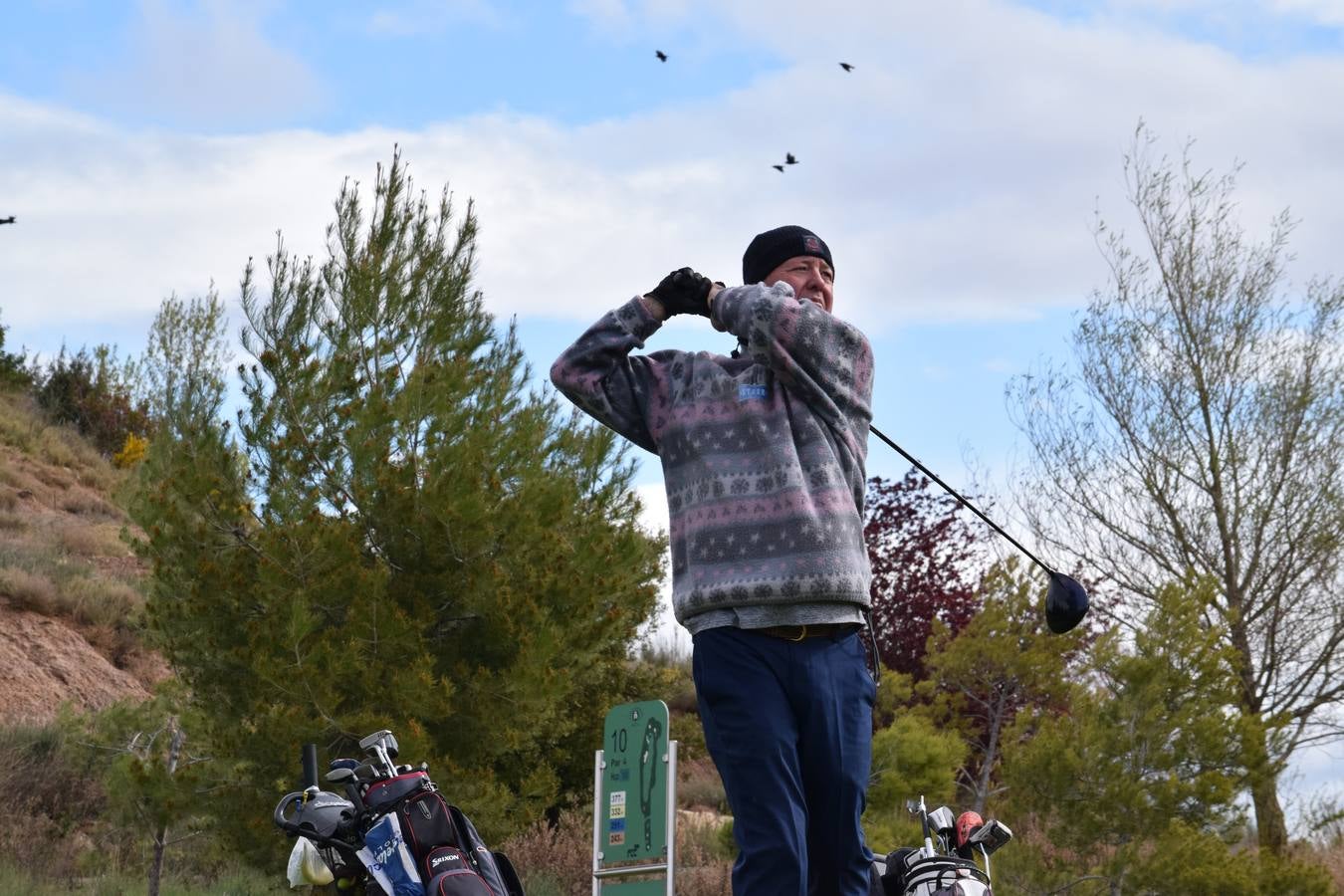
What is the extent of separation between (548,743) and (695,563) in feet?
31.5

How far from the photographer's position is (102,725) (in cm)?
1245

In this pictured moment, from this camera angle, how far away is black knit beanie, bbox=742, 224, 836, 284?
3.40 meters

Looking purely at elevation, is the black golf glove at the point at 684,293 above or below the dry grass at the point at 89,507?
below

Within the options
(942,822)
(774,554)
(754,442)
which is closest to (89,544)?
(942,822)

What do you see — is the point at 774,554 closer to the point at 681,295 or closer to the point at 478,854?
the point at 681,295

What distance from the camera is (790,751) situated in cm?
288

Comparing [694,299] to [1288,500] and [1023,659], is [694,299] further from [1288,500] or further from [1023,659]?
[1288,500]

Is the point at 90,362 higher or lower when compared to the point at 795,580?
higher

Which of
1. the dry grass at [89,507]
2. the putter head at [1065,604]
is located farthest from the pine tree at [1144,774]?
the dry grass at [89,507]

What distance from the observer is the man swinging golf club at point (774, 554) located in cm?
288

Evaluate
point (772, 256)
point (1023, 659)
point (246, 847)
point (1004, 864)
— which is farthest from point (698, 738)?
point (772, 256)

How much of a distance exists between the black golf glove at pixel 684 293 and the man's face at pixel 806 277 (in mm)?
141

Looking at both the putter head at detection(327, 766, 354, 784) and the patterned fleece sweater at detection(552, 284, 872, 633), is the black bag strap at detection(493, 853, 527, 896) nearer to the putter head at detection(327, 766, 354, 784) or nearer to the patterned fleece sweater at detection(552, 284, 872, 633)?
the putter head at detection(327, 766, 354, 784)

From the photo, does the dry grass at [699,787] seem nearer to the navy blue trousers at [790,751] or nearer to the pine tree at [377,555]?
the pine tree at [377,555]
